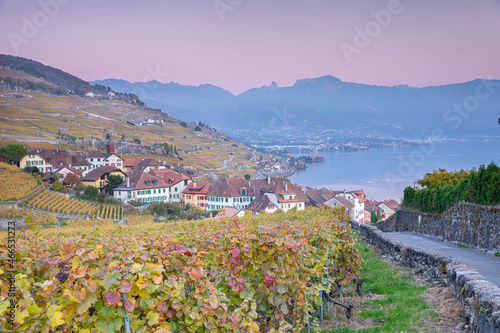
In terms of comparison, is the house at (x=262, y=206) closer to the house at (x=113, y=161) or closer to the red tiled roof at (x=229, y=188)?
the red tiled roof at (x=229, y=188)

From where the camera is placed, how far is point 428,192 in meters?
20.6

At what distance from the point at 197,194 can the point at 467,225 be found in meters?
67.5

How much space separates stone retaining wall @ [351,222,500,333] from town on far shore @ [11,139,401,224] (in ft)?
154

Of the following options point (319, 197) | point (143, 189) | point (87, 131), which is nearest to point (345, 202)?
point (319, 197)

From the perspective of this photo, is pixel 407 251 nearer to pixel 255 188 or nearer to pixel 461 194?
pixel 461 194

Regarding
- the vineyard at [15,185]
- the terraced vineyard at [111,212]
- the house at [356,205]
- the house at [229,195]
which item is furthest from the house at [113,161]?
the house at [356,205]

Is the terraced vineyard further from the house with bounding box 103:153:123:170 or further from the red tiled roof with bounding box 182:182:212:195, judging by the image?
the house with bounding box 103:153:123:170

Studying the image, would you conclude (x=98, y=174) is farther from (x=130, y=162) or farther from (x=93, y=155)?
(x=130, y=162)

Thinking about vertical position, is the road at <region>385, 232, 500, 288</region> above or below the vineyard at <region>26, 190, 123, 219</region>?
above

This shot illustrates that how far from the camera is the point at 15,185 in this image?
5912cm

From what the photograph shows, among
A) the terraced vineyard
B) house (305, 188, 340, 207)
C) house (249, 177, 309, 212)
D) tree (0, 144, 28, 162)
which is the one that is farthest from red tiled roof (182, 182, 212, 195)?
tree (0, 144, 28, 162)

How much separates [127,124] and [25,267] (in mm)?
189079

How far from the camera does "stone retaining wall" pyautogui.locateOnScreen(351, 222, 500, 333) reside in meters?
4.81

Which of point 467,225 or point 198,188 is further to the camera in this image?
point 198,188
